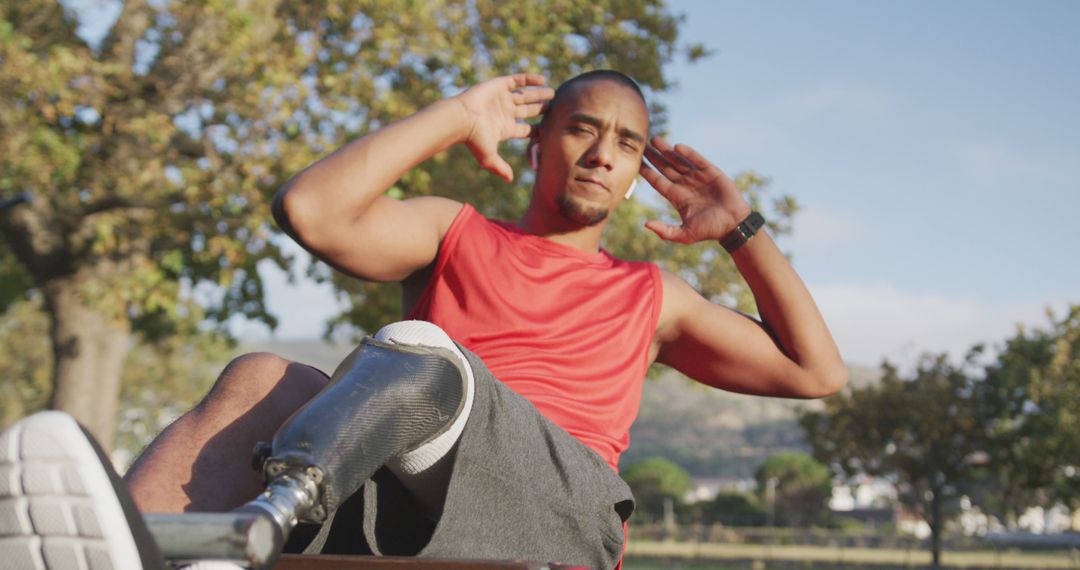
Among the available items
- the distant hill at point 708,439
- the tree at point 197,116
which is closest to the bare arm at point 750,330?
the tree at point 197,116

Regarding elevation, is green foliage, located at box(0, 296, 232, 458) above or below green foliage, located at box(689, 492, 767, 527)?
above

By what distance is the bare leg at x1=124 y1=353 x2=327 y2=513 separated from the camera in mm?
1856

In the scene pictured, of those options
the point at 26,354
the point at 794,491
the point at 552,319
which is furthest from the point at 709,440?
the point at 552,319

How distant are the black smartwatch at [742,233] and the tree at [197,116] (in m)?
8.69

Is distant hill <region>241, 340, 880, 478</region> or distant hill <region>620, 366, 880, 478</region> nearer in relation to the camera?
distant hill <region>620, 366, 880, 478</region>

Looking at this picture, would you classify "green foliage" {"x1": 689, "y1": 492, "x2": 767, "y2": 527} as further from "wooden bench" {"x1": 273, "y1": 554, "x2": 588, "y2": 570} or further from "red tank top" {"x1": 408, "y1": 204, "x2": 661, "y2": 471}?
"wooden bench" {"x1": 273, "y1": 554, "x2": 588, "y2": 570}

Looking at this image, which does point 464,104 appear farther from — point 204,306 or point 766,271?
point 204,306

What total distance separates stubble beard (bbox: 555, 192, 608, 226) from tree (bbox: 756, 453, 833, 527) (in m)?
56.4

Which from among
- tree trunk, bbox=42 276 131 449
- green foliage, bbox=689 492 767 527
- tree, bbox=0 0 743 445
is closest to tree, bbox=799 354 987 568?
tree, bbox=0 0 743 445

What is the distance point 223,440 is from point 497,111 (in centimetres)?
113

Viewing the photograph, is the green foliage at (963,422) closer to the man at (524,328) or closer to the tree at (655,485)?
the man at (524,328)

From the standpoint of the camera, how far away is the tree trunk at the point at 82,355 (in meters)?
13.3

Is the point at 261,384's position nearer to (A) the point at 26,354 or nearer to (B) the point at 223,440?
(B) the point at 223,440

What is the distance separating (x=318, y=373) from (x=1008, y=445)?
22.9 m
